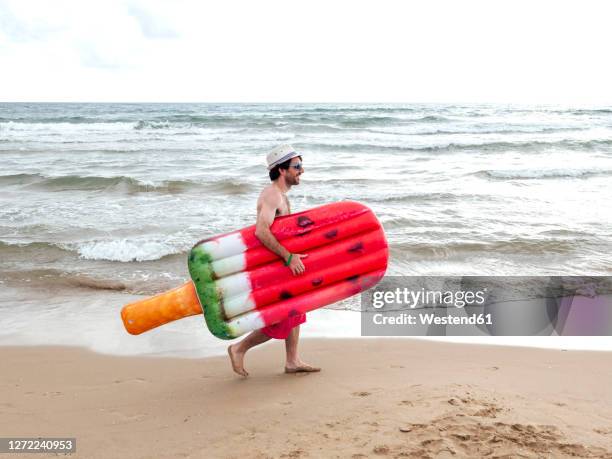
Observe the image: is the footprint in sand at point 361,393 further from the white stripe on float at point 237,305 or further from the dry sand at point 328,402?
the white stripe on float at point 237,305

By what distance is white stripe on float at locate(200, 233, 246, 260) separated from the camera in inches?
153

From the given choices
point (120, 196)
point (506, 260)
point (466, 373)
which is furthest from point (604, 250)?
point (120, 196)

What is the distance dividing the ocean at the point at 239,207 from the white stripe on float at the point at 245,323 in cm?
130

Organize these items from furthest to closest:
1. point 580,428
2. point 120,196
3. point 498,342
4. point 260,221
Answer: point 120,196, point 498,342, point 260,221, point 580,428

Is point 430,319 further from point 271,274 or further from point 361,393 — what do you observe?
point 271,274

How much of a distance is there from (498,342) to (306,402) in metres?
2.10

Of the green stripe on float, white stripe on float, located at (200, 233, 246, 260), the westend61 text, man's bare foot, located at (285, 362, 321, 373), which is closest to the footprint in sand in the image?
man's bare foot, located at (285, 362, 321, 373)

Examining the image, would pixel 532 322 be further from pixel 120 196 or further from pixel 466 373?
pixel 120 196

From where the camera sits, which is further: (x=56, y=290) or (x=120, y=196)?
(x=120, y=196)

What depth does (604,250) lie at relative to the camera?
7723 millimetres

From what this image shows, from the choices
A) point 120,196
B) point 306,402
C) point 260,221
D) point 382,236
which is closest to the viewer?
point 306,402

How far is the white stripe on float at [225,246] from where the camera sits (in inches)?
153

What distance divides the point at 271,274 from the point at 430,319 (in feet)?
7.34

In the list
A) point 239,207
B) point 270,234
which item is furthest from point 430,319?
point 239,207
